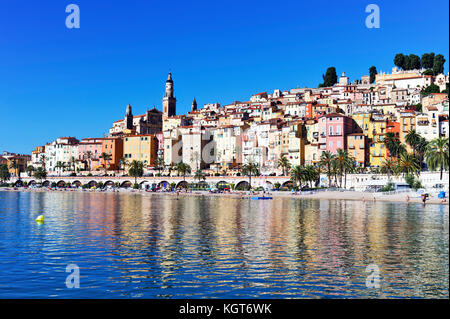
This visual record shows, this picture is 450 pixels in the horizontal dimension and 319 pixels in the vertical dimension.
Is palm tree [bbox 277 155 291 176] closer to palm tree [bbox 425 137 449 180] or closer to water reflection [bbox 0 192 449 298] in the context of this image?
water reflection [bbox 0 192 449 298]

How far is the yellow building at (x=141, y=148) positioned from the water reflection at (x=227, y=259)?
117 metres

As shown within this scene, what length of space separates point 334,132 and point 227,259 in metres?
97.1

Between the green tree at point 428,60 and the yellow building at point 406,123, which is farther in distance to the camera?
the green tree at point 428,60

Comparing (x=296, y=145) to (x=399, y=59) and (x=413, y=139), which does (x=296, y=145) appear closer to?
(x=413, y=139)

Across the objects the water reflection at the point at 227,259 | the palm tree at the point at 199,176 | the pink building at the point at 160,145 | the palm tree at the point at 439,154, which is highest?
the pink building at the point at 160,145

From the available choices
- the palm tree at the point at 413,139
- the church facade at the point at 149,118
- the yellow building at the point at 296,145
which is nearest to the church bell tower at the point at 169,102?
the church facade at the point at 149,118

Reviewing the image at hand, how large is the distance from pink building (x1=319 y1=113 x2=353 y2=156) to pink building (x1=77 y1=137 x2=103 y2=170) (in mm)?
85648

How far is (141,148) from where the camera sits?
162 metres

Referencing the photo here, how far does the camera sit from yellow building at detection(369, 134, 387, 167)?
372 ft

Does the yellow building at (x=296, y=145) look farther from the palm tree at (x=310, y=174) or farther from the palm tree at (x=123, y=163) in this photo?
the palm tree at (x=123, y=163)

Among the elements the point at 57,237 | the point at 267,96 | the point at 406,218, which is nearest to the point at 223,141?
the point at 267,96

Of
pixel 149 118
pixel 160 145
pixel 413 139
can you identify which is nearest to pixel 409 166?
pixel 413 139

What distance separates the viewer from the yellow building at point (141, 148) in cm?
15988
